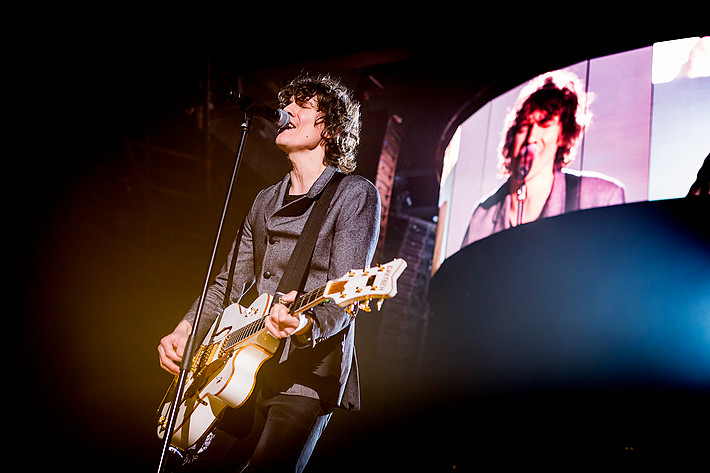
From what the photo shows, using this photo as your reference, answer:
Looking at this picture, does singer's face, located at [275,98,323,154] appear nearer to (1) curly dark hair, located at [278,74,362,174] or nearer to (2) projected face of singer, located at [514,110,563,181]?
(1) curly dark hair, located at [278,74,362,174]

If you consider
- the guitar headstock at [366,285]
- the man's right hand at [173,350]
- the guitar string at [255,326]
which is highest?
the guitar headstock at [366,285]

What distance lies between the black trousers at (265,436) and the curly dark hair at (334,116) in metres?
1.12

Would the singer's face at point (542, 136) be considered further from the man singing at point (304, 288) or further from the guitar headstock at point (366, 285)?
the guitar headstock at point (366, 285)

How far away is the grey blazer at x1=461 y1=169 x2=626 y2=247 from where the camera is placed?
490 centimetres

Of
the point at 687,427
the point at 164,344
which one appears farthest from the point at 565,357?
the point at 164,344

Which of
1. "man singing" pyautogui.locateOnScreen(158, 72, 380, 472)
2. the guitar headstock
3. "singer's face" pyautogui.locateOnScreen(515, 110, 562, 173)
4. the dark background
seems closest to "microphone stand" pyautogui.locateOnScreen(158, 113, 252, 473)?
"man singing" pyautogui.locateOnScreen(158, 72, 380, 472)

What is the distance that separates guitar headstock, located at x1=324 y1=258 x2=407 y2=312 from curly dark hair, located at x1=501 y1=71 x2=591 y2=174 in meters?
3.98

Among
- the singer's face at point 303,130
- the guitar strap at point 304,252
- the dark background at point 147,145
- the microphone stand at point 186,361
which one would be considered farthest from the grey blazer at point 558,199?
the microphone stand at point 186,361

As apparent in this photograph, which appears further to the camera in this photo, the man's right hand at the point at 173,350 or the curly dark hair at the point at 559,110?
the curly dark hair at the point at 559,110

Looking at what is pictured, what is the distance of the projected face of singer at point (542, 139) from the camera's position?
5.32 meters

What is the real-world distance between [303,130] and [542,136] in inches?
147

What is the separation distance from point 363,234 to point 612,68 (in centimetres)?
425

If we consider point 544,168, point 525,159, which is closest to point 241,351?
point 544,168

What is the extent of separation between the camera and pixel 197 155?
6.86m
